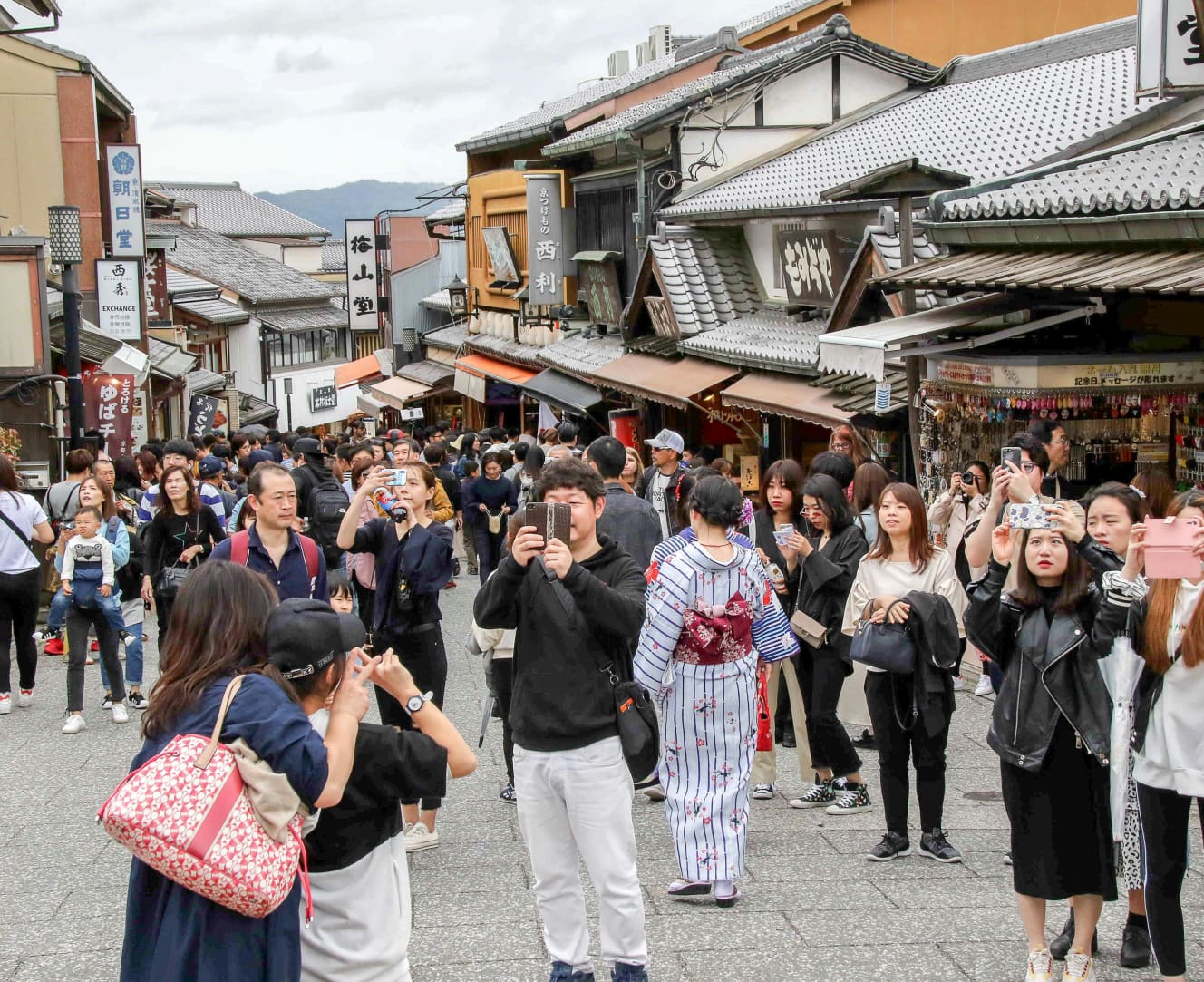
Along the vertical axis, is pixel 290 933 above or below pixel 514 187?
below

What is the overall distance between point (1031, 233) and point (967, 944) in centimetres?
551

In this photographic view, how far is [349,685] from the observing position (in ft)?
11.3

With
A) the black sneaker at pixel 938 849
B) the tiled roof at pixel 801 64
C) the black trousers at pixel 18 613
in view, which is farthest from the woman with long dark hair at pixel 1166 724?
the tiled roof at pixel 801 64

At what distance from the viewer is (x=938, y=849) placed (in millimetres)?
6199

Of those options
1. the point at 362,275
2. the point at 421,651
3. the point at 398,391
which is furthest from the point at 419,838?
the point at 362,275

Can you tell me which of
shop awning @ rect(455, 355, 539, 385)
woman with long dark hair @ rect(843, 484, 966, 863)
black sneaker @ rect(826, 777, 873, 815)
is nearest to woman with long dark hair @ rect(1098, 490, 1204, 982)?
woman with long dark hair @ rect(843, 484, 966, 863)

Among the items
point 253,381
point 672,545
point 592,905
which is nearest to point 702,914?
point 592,905

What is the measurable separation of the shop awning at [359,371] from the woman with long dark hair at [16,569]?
35.6 meters

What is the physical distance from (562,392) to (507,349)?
6399 mm

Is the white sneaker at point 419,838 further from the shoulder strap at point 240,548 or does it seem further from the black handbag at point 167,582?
the black handbag at point 167,582

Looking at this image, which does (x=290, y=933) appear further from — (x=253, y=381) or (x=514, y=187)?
(x=253, y=381)

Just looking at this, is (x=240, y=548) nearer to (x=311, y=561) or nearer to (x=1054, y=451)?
(x=311, y=561)

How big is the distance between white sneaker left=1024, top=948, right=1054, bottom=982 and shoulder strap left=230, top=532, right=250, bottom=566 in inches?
155

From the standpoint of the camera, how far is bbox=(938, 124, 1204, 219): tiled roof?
26.6ft
